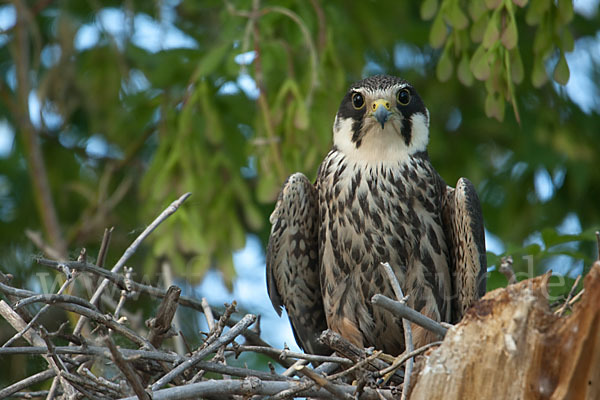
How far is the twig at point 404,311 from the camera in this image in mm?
2142

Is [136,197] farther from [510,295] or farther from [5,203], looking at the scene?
[510,295]

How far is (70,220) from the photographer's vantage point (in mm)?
5664

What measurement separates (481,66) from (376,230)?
0.77 metres

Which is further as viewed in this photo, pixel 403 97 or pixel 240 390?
pixel 403 97

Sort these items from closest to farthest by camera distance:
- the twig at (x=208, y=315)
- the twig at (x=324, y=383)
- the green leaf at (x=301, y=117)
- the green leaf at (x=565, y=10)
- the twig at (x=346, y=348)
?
the twig at (x=324, y=383)
the twig at (x=346, y=348)
the twig at (x=208, y=315)
the green leaf at (x=565, y=10)
the green leaf at (x=301, y=117)

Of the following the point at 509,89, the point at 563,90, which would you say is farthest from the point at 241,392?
the point at 563,90

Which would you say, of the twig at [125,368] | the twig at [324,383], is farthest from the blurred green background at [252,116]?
the twig at [125,368]

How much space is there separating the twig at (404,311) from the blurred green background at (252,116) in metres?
0.93

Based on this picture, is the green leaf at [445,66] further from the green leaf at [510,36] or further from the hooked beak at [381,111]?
the green leaf at [510,36]

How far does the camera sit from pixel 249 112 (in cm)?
420

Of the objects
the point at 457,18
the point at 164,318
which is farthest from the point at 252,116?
the point at 164,318

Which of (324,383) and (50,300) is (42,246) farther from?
(324,383)

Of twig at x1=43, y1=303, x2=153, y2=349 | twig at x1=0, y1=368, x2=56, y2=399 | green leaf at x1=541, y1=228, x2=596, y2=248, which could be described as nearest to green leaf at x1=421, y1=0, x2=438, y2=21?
green leaf at x1=541, y1=228, x2=596, y2=248

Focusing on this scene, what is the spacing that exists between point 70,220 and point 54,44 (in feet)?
3.84
